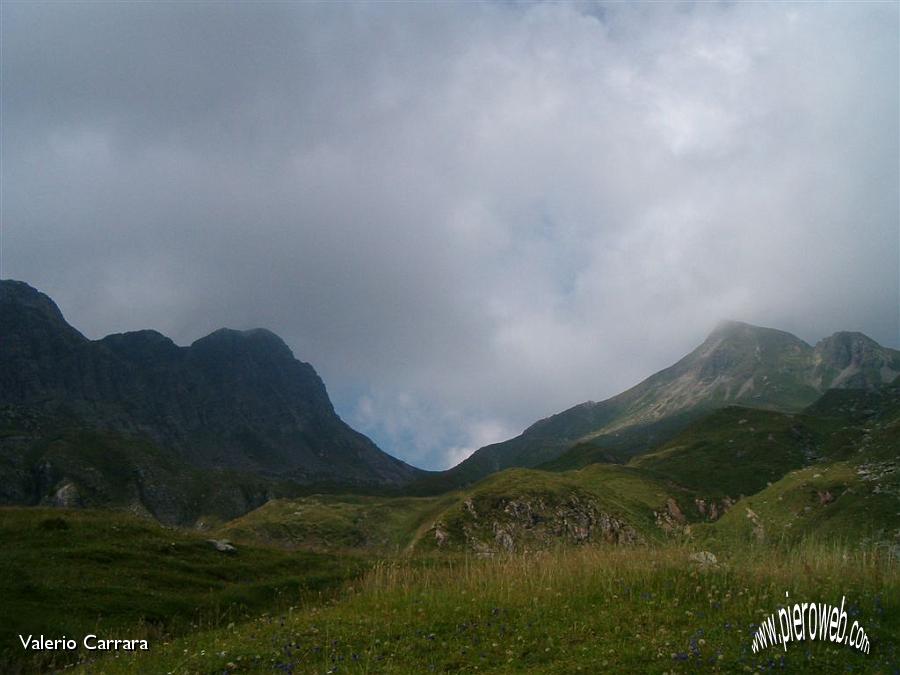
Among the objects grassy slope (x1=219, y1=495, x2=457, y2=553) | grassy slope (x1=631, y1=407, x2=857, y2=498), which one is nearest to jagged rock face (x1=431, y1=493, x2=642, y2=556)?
grassy slope (x1=219, y1=495, x2=457, y2=553)

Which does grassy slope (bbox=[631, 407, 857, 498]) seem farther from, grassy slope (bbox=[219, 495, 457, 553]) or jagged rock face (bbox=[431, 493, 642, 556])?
grassy slope (bbox=[219, 495, 457, 553])

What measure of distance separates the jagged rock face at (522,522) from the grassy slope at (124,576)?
49490 millimetres

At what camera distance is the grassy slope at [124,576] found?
19.0 meters

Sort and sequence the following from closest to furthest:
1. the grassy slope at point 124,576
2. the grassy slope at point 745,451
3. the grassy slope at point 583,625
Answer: the grassy slope at point 583,625, the grassy slope at point 124,576, the grassy slope at point 745,451

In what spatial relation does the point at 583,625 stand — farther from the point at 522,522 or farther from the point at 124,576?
the point at 522,522

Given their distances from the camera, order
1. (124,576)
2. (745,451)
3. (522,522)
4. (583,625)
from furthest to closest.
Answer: (745,451)
(522,522)
(124,576)
(583,625)

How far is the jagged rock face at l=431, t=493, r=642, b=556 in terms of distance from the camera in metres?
82.1

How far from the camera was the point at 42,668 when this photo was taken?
1580cm

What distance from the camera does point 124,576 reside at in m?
24.7

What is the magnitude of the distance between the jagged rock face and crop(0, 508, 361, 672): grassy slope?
49.5m

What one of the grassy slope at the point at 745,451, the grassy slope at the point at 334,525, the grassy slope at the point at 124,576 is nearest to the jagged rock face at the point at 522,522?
the grassy slope at the point at 334,525

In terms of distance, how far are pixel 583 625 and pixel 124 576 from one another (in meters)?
21.3

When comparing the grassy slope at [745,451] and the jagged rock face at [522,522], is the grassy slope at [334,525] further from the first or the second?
the grassy slope at [745,451]

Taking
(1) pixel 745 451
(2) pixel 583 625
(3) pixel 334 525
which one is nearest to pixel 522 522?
(3) pixel 334 525
